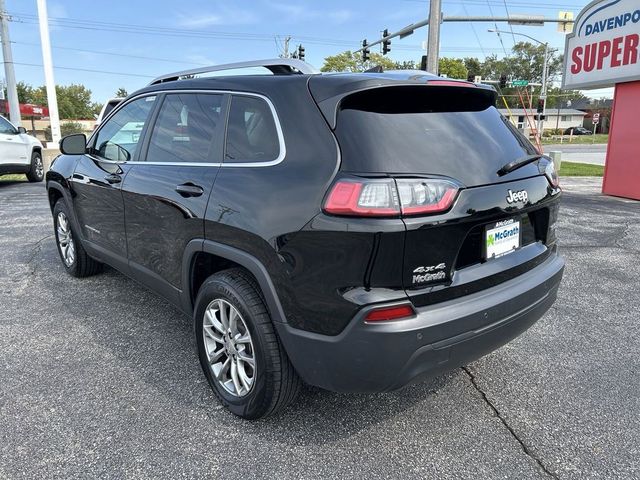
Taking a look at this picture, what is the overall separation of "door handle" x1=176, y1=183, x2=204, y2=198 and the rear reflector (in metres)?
1.22

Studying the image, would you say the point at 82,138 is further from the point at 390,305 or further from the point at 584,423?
the point at 584,423

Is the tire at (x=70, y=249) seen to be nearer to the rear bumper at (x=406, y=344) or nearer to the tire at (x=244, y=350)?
the tire at (x=244, y=350)

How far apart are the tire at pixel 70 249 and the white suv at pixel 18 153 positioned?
7.89 meters

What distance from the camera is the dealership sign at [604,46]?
10.0 m

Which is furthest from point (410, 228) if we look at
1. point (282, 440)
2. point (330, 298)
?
point (282, 440)

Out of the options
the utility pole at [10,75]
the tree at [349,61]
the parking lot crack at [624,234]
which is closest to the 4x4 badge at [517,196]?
the parking lot crack at [624,234]

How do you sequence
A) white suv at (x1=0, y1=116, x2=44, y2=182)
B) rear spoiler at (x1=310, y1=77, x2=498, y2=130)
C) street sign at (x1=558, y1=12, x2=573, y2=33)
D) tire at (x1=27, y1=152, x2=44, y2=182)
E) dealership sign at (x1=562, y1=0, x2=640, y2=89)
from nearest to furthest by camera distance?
1. rear spoiler at (x1=310, y1=77, x2=498, y2=130)
2. dealership sign at (x1=562, y1=0, x2=640, y2=89)
3. white suv at (x1=0, y1=116, x2=44, y2=182)
4. tire at (x1=27, y1=152, x2=44, y2=182)
5. street sign at (x1=558, y1=12, x2=573, y2=33)

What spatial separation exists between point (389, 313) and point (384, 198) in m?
0.47

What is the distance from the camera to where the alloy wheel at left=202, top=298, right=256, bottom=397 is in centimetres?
254

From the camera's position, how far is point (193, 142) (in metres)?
2.95

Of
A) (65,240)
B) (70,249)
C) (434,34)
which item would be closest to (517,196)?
(70,249)

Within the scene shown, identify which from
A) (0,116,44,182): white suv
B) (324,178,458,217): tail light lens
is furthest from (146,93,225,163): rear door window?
(0,116,44,182): white suv

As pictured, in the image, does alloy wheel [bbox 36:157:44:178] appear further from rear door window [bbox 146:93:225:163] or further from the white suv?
rear door window [bbox 146:93:225:163]

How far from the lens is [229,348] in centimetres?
265
